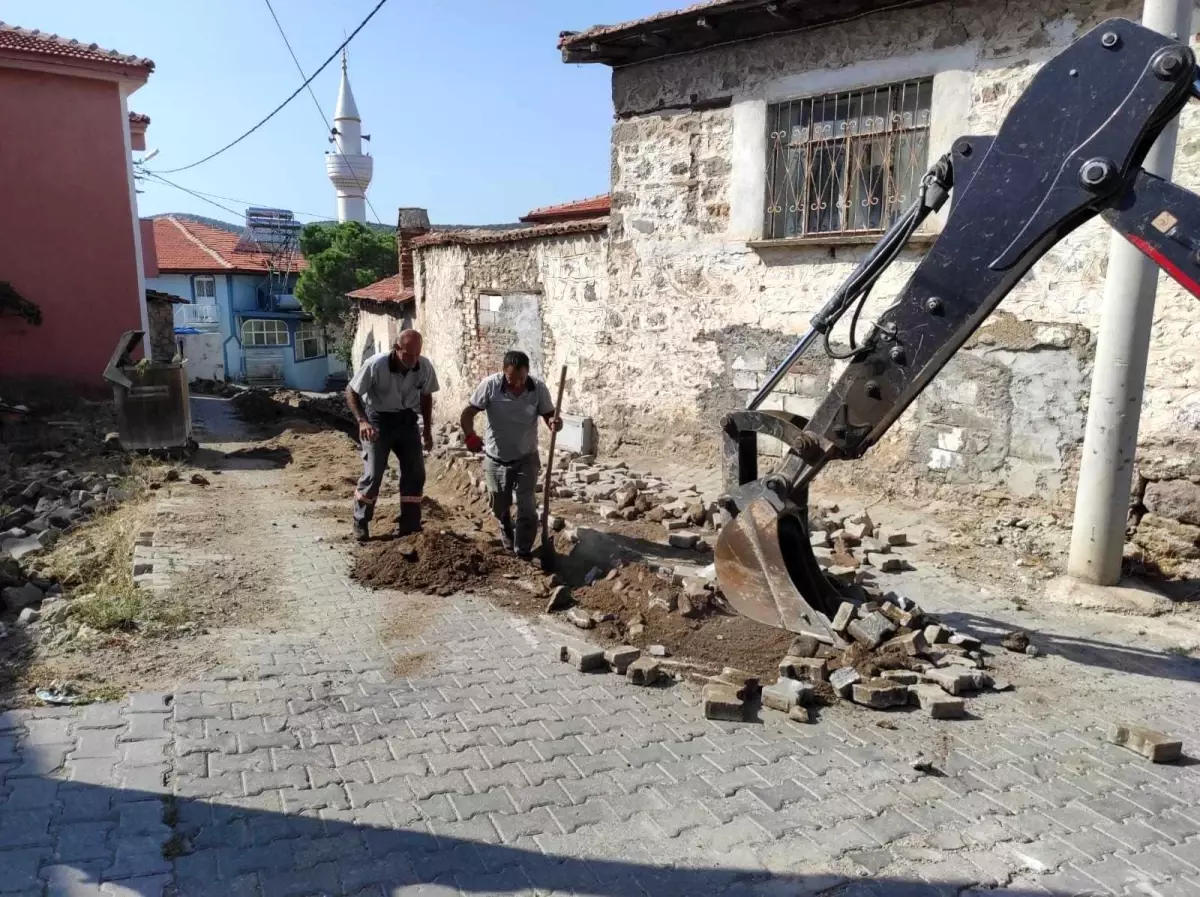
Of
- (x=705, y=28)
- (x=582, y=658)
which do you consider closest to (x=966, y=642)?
(x=582, y=658)

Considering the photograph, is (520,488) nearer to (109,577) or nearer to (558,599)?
(558,599)

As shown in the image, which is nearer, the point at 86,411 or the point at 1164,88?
the point at 1164,88

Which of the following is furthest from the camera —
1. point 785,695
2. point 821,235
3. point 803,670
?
point 821,235

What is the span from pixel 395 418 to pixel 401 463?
402 millimetres

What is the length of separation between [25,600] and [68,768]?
102 inches

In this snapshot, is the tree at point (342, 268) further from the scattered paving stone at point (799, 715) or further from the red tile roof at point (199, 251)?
the scattered paving stone at point (799, 715)

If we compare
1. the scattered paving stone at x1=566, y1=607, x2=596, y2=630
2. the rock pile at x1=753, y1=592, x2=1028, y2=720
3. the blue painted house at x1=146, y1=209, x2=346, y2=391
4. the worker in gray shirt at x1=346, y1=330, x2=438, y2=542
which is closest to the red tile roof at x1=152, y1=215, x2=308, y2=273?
the blue painted house at x1=146, y1=209, x2=346, y2=391

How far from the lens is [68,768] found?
3.47 metres

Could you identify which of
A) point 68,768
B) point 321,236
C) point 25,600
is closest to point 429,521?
point 25,600

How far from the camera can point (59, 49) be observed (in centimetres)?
1348

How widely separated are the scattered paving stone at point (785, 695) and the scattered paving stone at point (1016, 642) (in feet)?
4.98

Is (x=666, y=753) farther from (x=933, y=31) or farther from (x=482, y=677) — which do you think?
(x=933, y=31)

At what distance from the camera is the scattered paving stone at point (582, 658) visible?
4668 millimetres

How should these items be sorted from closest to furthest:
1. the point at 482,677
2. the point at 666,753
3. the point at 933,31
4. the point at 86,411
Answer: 1. the point at 666,753
2. the point at 482,677
3. the point at 933,31
4. the point at 86,411
